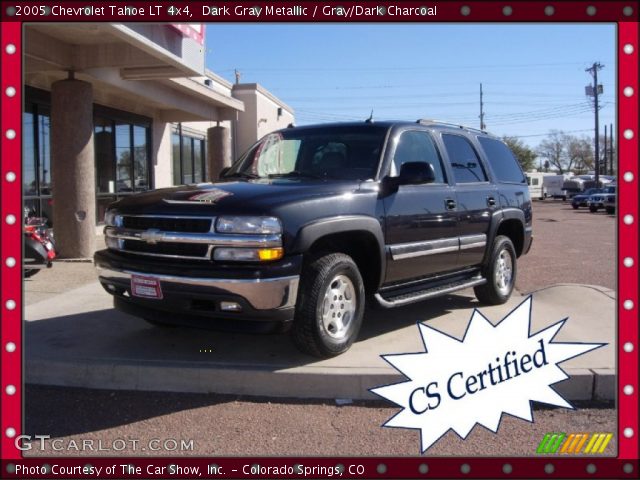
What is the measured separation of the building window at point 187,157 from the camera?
19.2 metres

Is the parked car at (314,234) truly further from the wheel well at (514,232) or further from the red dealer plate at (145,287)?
the wheel well at (514,232)

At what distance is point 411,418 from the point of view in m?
3.29

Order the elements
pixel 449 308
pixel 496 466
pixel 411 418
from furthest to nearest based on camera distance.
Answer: pixel 449 308, pixel 411 418, pixel 496 466

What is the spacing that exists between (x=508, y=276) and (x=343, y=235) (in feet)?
9.93

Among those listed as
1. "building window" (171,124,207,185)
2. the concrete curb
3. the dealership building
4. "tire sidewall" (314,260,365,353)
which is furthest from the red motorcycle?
"building window" (171,124,207,185)

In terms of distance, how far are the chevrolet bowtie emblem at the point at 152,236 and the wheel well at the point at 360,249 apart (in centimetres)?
109

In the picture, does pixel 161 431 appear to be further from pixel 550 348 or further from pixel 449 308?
pixel 449 308

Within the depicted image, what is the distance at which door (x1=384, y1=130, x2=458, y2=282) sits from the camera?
16.7 feet

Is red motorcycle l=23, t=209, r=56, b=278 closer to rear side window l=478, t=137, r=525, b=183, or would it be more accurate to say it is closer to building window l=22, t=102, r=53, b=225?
building window l=22, t=102, r=53, b=225

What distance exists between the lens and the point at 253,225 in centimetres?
411

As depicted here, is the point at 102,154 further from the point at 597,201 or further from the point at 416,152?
the point at 597,201

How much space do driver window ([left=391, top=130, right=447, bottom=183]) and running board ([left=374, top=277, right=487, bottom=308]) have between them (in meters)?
1.00

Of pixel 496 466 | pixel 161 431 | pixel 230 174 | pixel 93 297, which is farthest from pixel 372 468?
pixel 93 297

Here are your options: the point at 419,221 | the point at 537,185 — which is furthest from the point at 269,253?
the point at 537,185
